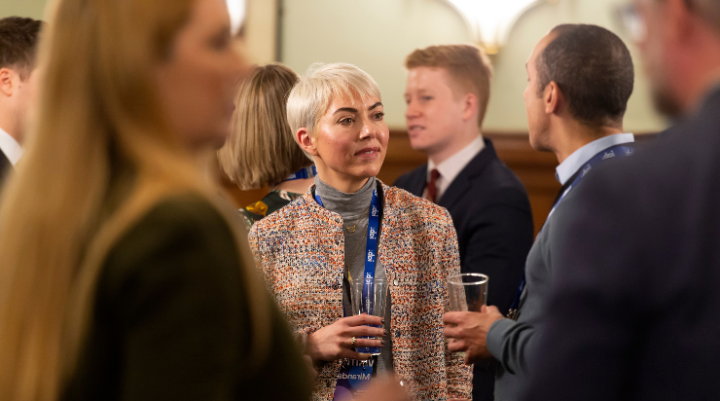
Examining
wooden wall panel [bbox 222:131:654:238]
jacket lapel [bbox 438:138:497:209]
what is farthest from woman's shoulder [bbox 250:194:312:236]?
wooden wall panel [bbox 222:131:654:238]

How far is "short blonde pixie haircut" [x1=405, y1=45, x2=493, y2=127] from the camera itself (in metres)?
3.36

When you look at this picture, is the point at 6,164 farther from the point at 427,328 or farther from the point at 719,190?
the point at 719,190

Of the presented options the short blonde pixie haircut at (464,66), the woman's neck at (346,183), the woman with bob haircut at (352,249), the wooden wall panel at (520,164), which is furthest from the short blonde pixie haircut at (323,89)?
the wooden wall panel at (520,164)

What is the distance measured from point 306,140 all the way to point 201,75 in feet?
4.74

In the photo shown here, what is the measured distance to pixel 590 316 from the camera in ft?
2.51

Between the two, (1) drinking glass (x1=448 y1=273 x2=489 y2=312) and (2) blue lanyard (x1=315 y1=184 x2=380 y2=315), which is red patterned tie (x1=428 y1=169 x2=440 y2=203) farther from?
(1) drinking glass (x1=448 y1=273 x2=489 y2=312)

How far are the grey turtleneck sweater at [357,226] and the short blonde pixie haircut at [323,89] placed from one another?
0.72 feet

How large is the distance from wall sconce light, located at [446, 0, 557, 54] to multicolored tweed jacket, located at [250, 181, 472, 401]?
2755 mm

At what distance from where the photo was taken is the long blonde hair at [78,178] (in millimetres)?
688

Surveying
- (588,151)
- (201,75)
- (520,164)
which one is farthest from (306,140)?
(520,164)

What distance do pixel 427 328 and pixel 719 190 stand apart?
1.34 metres

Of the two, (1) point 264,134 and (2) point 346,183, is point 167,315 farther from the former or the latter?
(1) point 264,134

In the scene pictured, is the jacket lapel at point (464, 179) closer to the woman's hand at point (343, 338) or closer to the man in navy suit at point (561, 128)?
the man in navy suit at point (561, 128)

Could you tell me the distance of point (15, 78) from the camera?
8.09 feet
